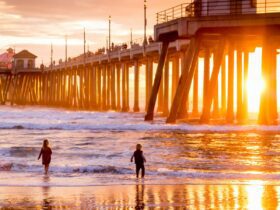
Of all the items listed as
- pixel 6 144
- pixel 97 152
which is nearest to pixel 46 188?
pixel 97 152

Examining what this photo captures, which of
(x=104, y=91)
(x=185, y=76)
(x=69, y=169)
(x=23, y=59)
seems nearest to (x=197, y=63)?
(x=185, y=76)

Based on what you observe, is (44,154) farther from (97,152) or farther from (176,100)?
(176,100)

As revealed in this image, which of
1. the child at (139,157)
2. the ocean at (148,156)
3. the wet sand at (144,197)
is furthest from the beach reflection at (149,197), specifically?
the child at (139,157)

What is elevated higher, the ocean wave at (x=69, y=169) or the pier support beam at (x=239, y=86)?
the pier support beam at (x=239, y=86)

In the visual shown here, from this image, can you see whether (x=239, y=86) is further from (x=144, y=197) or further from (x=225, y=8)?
(x=144, y=197)

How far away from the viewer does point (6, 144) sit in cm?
3078

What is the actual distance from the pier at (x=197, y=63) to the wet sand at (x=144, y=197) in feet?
71.0

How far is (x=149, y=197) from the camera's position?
578 inches

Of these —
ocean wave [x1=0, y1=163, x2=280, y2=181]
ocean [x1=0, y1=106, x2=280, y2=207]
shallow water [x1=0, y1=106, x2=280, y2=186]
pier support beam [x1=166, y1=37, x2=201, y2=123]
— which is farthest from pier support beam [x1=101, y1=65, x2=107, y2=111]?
ocean wave [x1=0, y1=163, x2=280, y2=181]

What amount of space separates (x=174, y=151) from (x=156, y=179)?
25.8 ft

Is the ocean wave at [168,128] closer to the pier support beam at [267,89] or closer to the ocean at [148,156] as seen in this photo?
the ocean at [148,156]

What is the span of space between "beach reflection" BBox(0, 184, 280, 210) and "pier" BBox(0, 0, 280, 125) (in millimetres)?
21574

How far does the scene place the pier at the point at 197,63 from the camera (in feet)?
123

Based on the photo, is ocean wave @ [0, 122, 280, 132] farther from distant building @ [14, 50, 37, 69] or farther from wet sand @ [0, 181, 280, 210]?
distant building @ [14, 50, 37, 69]
